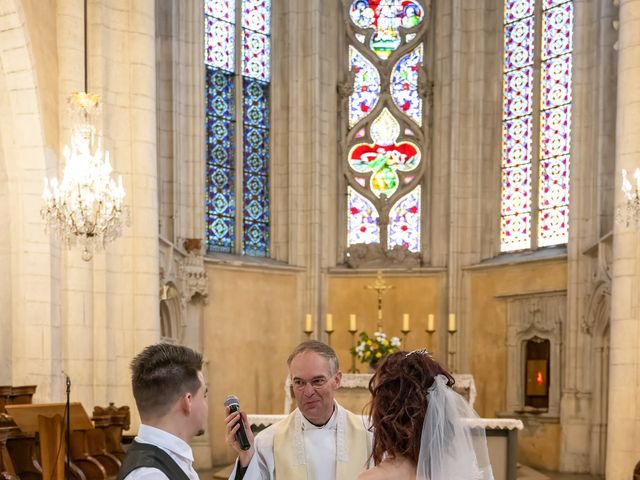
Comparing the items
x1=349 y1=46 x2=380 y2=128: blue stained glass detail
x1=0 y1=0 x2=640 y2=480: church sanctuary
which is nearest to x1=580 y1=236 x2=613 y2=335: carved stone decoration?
x1=0 y1=0 x2=640 y2=480: church sanctuary

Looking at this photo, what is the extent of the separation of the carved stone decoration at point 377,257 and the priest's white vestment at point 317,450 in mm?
12851

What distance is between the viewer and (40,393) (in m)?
9.94

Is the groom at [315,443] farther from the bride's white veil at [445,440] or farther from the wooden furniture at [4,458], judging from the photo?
the wooden furniture at [4,458]

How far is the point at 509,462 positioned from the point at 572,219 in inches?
256

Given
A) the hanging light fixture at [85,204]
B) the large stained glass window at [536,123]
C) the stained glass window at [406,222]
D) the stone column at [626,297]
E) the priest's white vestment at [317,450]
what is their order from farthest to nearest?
the stained glass window at [406,222]
the large stained glass window at [536,123]
the stone column at [626,297]
the hanging light fixture at [85,204]
the priest's white vestment at [317,450]

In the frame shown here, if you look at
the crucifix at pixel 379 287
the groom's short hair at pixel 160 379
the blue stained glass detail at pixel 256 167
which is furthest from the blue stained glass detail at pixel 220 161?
the groom's short hair at pixel 160 379

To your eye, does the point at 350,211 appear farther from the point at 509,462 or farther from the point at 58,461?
the point at 58,461

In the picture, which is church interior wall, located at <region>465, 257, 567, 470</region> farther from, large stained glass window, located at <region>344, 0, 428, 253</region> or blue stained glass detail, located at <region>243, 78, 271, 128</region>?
blue stained glass detail, located at <region>243, 78, 271, 128</region>

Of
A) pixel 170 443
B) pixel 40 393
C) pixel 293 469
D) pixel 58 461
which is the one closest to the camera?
pixel 170 443

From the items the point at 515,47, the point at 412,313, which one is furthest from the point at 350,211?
the point at 515,47

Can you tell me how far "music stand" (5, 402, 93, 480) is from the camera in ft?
24.0

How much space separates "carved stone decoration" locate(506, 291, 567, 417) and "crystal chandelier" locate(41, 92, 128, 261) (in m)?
7.62

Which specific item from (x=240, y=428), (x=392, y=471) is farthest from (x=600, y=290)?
(x=392, y=471)

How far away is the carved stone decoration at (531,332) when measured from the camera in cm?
1499
